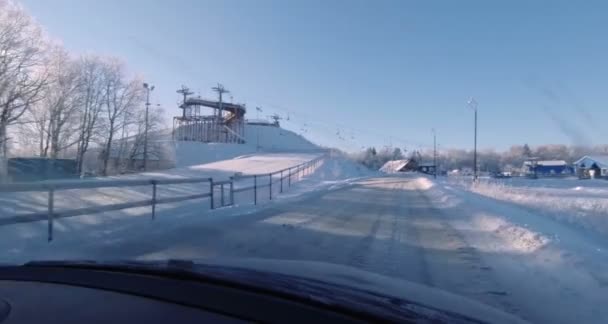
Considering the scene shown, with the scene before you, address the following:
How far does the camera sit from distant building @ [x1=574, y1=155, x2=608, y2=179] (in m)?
A: 102

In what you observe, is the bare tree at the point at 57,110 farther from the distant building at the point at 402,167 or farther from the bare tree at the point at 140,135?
the distant building at the point at 402,167

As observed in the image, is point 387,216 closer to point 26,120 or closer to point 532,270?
point 532,270

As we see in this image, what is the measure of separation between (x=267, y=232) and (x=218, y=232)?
1.11m

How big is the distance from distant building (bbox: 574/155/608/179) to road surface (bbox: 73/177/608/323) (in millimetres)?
104907

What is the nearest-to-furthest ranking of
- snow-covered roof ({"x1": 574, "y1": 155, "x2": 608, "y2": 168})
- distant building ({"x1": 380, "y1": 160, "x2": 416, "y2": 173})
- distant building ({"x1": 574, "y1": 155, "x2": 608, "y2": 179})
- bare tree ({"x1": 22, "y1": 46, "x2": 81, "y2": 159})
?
bare tree ({"x1": 22, "y1": 46, "x2": 81, "y2": 159}) → distant building ({"x1": 574, "y1": 155, "x2": 608, "y2": 179}) → snow-covered roof ({"x1": 574, "y1": 155, "x2": 608, "y2": 168}) → distant building ({"x1": 380, "y1": 160, "x2": 416, "y2": 173})

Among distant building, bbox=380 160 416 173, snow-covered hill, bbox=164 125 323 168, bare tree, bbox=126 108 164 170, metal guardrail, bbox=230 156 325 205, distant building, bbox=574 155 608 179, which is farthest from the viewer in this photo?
distant building, bbox=380 160 416 173

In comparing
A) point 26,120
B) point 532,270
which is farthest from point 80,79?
point 532,270

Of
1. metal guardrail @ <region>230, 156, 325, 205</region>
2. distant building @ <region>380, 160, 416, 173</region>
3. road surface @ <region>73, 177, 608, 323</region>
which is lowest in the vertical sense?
road surface @ <region>73, 177, 608, 323</region>

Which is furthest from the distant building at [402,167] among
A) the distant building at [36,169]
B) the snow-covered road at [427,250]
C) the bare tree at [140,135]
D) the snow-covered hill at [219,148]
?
the snow-covered road at [427,250]

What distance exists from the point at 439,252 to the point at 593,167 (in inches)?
4604

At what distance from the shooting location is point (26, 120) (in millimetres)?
42875

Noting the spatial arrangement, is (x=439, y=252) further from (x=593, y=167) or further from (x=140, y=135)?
(x=593, y=167)

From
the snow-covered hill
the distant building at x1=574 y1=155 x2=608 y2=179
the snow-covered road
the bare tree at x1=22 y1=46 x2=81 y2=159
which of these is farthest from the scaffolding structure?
the snow-covered road

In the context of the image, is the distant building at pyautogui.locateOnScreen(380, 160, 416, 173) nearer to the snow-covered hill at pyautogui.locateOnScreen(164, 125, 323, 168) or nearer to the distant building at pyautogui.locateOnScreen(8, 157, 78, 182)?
the snow-covered hill at pyautogui.locateOnScreen(164, 125, 323, 168)
